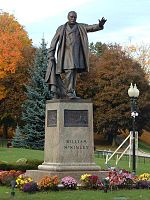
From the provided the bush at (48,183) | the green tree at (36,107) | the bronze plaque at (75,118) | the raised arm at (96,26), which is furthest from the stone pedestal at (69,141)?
the green tree at (36,107)

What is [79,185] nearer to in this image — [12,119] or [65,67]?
[65,67]

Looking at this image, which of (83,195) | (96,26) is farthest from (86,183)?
(96,26)

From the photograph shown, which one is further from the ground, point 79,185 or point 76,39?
point 76,39

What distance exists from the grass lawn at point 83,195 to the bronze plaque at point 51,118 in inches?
105

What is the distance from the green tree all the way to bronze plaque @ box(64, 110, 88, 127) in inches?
992

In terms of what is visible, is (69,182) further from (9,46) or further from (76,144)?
(9,46)

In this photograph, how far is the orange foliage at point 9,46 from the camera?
53.6 m

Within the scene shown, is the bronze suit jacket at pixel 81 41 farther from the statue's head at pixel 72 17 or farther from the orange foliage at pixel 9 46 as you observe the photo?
the orange foliage at pixel 9 46

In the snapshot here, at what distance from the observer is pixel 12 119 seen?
191 feet

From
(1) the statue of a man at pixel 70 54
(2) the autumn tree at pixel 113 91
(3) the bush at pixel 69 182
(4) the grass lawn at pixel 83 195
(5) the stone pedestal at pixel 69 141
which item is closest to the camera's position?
(4) the grass lawn at pixel 83 195

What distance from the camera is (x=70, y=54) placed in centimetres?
1781

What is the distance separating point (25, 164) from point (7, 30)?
115 ft

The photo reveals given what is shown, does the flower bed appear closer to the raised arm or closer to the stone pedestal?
the stone pedestal

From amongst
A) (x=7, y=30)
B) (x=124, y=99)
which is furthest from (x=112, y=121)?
Result: (x=7, y=30)
